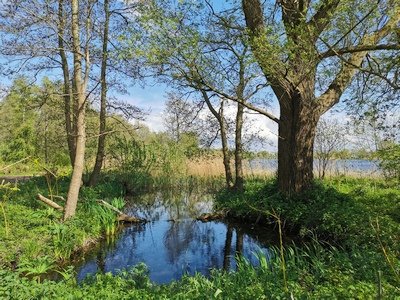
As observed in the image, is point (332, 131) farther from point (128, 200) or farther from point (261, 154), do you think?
point (128, 200)

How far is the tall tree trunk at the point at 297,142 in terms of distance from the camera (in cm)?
939

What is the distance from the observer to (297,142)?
945cm

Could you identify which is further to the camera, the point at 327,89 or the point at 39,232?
the point at 327,89

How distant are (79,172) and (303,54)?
5256 millimetres

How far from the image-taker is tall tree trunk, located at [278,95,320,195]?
9.39 m

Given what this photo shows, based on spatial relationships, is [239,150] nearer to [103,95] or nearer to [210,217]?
[210,217]

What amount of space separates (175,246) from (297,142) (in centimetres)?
421

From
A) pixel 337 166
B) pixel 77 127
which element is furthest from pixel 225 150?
pixel 77 127

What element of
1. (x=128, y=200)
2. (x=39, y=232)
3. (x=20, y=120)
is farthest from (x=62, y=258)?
(x=20, y=120)

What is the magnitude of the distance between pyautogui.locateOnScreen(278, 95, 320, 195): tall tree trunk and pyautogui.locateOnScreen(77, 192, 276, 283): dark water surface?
1.59 metres

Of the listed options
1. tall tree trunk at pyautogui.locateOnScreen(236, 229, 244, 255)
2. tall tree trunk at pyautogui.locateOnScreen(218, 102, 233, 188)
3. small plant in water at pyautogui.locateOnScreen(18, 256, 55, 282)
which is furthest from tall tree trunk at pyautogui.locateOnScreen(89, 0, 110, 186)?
small plant in water at pyautogui.locateOnScreen(18, 256, 55, 282)

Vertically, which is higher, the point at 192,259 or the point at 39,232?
→ the point at 39,232

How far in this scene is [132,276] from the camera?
176 inches

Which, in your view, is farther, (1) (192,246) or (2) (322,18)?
(1) (192,246)
